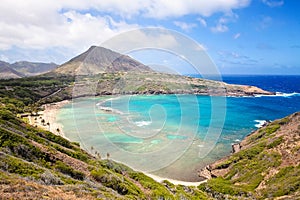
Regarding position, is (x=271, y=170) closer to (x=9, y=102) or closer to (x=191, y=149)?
(x=191, y=149)

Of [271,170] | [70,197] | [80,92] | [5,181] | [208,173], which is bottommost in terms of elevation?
[208,173]

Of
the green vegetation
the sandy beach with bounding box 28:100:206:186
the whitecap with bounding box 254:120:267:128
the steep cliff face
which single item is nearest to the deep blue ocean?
the whitecap with bounding box 254:120:267:128

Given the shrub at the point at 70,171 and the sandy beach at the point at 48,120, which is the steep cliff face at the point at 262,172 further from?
the sandy beach at the point at 48,120

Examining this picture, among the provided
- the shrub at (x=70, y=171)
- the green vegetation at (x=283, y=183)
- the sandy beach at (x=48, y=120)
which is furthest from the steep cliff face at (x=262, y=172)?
the sandy beach at (x=48, y=120)

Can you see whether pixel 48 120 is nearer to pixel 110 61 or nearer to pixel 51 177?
pixel 110 61

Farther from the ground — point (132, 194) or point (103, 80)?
point (103, 80)

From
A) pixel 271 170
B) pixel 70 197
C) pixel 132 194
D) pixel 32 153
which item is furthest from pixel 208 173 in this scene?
pixel 70 197
